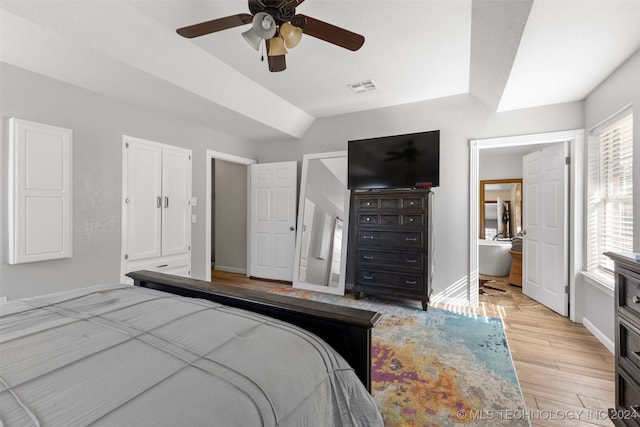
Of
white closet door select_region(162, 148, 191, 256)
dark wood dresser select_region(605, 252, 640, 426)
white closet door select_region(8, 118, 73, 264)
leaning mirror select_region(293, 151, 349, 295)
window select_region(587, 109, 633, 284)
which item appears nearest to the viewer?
dark wood dresser select_region(605, 252, 640, 426)

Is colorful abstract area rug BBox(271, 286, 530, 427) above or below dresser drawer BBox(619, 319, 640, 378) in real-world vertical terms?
below

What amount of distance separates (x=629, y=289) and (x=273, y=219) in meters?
4.05

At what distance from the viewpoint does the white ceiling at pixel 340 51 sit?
78.3 inches

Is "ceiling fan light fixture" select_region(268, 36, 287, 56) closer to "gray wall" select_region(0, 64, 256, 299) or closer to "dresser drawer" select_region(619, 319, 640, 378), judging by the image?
"gray wall" select_region(0, 64, 256, 299)

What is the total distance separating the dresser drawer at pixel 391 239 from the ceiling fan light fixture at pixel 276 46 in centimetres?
232

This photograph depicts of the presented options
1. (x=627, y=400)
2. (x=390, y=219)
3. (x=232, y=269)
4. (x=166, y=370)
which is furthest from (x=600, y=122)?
(x=232, y=269)

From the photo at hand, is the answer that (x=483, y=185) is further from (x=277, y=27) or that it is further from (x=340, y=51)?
(x=277, y=27)

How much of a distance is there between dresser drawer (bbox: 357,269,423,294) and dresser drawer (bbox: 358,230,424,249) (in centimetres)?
33

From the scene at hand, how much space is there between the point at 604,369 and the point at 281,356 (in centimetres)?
268

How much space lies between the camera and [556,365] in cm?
227

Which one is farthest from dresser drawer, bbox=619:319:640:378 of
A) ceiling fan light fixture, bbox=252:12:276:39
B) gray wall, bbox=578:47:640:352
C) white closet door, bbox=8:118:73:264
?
white closet door, bbox=8:118:73:264

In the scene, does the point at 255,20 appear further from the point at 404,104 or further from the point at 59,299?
the point at 404,104

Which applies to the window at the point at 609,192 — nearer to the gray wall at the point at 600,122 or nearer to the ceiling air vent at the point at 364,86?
the gray wall at the point at 600,122

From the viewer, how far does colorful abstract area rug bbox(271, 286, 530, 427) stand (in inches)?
67.4
